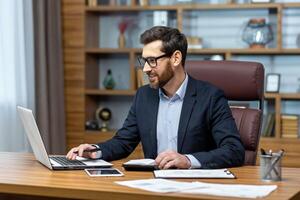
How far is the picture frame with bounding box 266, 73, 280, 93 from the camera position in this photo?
485 centimetres

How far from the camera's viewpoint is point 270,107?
500cm

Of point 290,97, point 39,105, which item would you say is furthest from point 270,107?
point 39,105

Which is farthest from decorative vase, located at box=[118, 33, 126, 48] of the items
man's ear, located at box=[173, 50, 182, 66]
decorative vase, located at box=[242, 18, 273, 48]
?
man's ear, located at box=[173, 50, 182, 66]

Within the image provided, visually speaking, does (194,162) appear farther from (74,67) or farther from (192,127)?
(74,67)

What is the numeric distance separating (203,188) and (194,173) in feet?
0.92

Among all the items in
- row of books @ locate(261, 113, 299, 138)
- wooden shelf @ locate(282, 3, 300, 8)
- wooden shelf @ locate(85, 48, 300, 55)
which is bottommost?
row of books @ locate(261, 113, 299, 138)

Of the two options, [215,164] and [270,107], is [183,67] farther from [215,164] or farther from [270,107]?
[270,107]

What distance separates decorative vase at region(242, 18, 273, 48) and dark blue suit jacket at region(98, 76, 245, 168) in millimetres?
2089

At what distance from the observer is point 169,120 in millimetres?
2850

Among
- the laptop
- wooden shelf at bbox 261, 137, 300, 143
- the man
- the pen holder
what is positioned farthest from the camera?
wooden shelf at bbox 261, 137, 300, 143

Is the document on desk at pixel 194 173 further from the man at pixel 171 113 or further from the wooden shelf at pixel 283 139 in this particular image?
the wooden shelf at pixel 283 139

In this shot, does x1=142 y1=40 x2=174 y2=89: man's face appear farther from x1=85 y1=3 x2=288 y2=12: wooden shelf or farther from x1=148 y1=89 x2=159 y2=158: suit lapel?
x1=85 y1=3 x2=288 y2=12: wooden shelf

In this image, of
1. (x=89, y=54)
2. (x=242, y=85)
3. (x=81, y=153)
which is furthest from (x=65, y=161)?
(x=89, y=54)

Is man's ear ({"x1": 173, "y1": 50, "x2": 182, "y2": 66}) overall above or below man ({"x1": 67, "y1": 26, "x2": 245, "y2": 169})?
above
